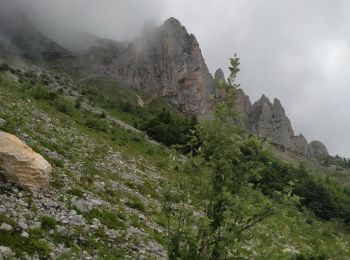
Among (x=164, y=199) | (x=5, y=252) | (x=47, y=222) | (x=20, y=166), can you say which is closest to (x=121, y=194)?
(x=20, y=166)

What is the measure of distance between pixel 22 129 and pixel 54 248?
56.1 ft

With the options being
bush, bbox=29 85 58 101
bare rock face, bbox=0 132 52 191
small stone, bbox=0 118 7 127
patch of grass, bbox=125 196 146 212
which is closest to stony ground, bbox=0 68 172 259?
patch of grass, bbox=125 196 146 212

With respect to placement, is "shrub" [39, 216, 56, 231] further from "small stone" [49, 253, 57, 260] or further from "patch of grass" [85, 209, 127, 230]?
"patch of grass" [85, 209, 127, 230]

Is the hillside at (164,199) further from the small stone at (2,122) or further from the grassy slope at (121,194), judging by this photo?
the small stone at (2,122)

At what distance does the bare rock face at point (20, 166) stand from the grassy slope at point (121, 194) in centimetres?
145

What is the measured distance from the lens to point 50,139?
30.5 metres

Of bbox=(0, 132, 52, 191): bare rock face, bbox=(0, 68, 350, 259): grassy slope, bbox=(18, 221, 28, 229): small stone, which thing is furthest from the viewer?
bbox=(0, 132, 52, 191): bare rock face

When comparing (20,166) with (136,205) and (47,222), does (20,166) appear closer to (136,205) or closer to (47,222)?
(47,222)

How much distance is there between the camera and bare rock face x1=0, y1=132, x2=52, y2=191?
17.3 meters

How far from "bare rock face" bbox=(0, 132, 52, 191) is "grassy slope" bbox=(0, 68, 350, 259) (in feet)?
4.77

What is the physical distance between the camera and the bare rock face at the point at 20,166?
17280 millimetres

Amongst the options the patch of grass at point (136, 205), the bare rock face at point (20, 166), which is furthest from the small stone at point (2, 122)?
the patch of grass at point (136, 205)

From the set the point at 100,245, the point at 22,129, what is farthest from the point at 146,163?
the point at 100,245

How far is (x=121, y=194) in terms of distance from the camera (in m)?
24.1
